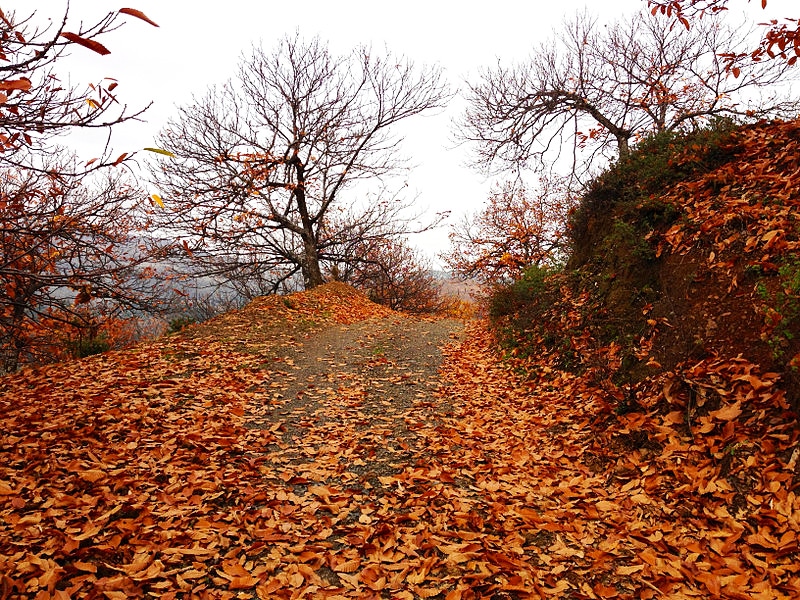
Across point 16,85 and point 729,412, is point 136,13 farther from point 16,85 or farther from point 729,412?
point 729,412

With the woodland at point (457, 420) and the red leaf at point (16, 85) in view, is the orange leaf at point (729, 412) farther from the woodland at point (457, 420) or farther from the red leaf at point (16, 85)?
the red leaf at point (16, 85)

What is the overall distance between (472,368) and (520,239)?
37.4 ft

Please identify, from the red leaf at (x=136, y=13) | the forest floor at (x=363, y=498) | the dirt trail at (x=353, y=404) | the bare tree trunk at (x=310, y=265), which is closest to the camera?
the red leaf at (x=136, y=13)

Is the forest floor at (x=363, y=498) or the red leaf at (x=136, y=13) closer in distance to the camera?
the red leaf at (x=136, y=13)

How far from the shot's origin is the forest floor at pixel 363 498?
2.71m

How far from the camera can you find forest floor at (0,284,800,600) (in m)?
2.71

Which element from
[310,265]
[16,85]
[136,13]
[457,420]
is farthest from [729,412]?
[310,265]

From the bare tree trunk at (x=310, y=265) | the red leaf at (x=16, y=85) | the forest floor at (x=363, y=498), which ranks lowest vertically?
the forest floor at (x=363, y=498)

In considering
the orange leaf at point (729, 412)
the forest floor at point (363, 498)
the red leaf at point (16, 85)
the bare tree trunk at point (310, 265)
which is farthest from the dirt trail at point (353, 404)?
the bare tree trunk at point (310, 265)

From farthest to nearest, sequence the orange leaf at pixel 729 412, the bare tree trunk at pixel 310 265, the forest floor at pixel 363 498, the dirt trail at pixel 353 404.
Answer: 1. the bare tree trunk at pixel 310 265
2. the dirt trail at pixel 353 404
3. the orange leaf at pixel 729 412
4. the forest floor at pixel 363 498

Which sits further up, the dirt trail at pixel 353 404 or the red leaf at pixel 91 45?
the red leaf at pixel 91 45

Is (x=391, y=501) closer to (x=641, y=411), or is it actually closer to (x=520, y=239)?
(x=641, y=411)

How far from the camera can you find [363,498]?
3709 millimetres

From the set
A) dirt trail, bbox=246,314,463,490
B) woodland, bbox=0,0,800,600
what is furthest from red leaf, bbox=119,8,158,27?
dirt trail, bbox=246,314,463,490
